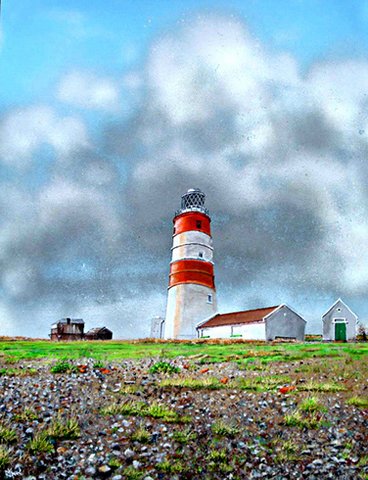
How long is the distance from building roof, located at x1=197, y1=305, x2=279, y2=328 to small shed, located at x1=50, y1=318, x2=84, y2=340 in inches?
1208

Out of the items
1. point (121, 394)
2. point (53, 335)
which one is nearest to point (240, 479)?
point (121, 394)

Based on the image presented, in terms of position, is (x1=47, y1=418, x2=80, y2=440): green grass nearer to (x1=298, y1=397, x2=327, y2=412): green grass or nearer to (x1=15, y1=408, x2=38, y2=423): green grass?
(x1=15, y1=408, x2=38, y2=423): green grass

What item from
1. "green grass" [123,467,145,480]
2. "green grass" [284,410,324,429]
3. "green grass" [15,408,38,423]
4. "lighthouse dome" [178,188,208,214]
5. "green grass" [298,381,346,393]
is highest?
"lighthouse dome" [178,188,208,214]

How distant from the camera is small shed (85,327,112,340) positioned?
81500mm

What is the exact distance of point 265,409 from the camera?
12711 millimetres

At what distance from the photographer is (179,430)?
35.9 feet

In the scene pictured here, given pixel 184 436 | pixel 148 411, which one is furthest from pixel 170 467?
pixel 148 411

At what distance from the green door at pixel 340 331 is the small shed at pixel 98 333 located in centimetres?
4335

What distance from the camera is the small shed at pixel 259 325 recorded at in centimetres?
5041

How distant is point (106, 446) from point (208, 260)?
49.4 meters

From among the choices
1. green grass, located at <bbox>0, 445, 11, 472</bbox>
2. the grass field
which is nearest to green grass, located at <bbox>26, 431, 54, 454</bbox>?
green grass, located at <bbox>0, 445, 11, 472</bbox>

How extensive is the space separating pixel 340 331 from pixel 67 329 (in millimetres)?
45522

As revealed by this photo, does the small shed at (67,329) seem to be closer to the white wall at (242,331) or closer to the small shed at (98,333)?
the small shed at (98,333)

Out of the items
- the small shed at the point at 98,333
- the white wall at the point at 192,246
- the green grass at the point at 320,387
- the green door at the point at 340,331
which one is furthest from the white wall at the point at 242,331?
the green grass at the point at 320,387
